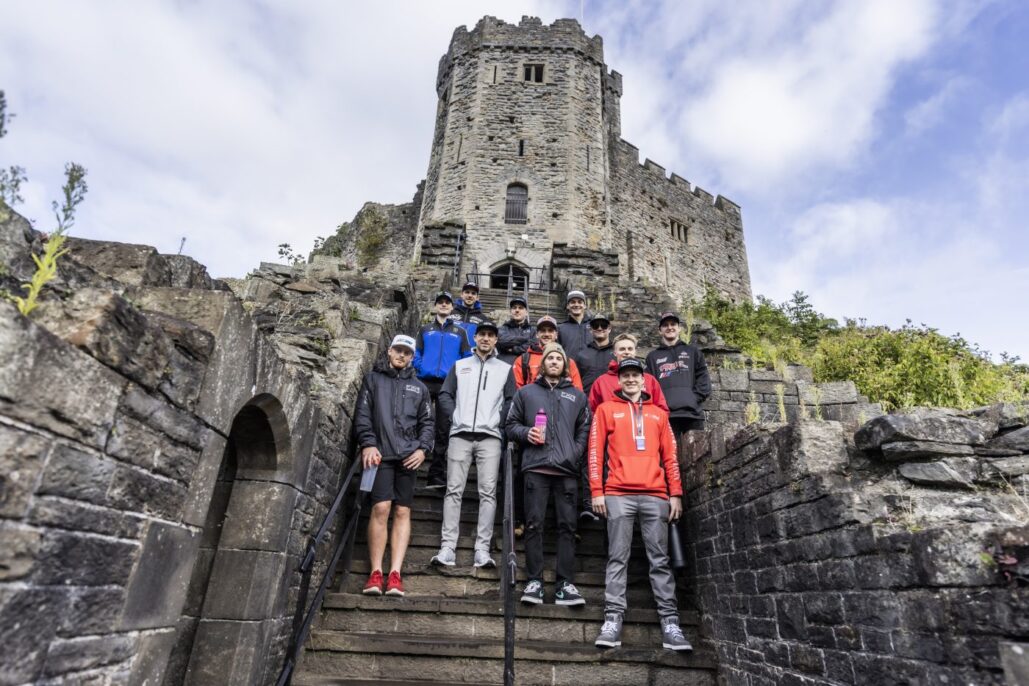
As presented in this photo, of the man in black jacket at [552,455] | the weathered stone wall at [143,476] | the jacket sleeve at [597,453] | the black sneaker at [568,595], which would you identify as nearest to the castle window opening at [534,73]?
the man in black jacket at [552,455]

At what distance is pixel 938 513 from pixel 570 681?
242 centimetres

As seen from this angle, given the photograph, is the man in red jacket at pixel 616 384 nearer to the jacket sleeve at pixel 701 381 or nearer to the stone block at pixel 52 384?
the jacket sleeve at pixel 701 381

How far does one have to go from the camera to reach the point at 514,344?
6.08 m

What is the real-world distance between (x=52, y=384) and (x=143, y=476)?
0.60 meters

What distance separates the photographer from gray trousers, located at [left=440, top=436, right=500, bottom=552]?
446 centimetres

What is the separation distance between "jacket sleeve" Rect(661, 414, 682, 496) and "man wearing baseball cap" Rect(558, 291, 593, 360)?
76.5 inches

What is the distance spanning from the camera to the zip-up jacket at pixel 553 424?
14.2ft

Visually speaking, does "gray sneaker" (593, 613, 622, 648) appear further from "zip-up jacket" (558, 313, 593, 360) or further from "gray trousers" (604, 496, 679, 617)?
"zip-up jacket" (558, 313, 593, 360)

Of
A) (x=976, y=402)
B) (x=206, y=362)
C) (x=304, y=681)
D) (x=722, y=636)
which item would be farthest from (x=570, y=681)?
(x=976, y=402)

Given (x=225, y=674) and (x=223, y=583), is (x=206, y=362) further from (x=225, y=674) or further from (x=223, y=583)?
(x=225, y=674)

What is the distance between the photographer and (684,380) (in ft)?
17.9

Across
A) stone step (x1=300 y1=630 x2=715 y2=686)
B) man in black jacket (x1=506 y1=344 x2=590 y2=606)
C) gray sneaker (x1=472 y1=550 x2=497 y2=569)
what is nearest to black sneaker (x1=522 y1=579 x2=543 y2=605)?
man in black jacket (x1=506 y1=344 x2=590 y2=606)

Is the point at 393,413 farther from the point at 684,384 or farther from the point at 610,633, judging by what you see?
the point at 684,384

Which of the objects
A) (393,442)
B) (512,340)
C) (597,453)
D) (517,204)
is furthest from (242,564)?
(517,204)
